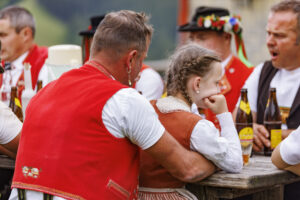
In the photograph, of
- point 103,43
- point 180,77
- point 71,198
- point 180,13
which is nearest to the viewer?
point 71,198

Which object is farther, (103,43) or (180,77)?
(180,77)

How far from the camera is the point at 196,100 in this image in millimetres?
2818

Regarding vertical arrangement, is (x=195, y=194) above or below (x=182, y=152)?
below

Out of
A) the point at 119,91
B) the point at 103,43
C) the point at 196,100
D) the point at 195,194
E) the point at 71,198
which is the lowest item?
the point at 195,194

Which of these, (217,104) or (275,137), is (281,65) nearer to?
(275,137)

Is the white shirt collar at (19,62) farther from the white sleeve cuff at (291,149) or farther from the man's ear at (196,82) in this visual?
the white sleeve cuff at (291,149)

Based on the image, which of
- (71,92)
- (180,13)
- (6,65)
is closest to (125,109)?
(71,92)

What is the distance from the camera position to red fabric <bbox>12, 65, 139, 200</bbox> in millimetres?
2297

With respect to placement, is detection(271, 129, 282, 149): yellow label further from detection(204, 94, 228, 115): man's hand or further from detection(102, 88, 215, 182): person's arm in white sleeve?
detection(102, 88, 215, 182): person's arm in white sleeve

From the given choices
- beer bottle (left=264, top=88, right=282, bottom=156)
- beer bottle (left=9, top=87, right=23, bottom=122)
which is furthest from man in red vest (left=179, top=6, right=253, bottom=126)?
beer bottle (left=9, top=87, right=23, bottom=122)

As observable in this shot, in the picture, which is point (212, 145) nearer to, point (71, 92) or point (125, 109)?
point (125, 109)

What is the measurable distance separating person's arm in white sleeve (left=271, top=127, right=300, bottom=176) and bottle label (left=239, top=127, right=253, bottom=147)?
0.93ft

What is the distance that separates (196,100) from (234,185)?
0.51m

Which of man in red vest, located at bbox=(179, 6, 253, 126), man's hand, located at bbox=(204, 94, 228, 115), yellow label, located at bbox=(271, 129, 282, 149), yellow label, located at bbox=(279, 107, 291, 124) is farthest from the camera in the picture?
man in red vest, located at bbox=(179, 6, 253, 126)
